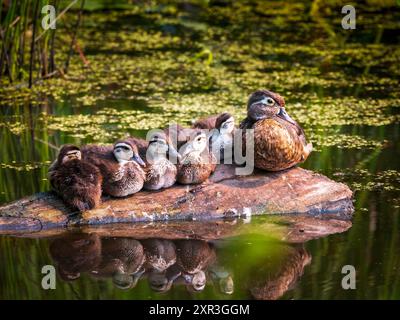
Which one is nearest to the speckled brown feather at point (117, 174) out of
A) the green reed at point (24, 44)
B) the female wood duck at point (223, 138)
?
the female wood duck at point (223, 138)

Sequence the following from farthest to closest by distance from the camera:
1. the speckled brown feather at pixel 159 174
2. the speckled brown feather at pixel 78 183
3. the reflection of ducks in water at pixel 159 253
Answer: the speckled brown feather at pixel 159 174 < the speckled brown feather at pixel 78 183 < the reflection of ducks in water at pixel 159 253

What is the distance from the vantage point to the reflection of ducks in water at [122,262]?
5812 mm

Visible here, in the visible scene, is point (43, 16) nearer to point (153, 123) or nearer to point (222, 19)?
point (153, 123)

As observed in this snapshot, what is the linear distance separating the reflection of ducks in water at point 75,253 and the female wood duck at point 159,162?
61 centimetres

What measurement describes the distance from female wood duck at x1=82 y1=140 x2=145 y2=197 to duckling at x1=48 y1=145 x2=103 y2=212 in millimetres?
83

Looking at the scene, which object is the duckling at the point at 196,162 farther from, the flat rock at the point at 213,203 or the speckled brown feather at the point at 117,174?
the speckled brown feather at the point at 117,174

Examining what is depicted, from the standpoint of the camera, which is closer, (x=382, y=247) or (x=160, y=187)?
(x=382, y=247)

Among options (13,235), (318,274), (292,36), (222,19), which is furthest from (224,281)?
(222,19)

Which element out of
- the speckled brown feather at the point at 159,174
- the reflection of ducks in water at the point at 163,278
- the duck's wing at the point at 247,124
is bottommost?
the reflection of ducks in water at the point at 163,278

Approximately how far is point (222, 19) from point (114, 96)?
4.38 metres

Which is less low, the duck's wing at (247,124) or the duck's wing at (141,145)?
the duck's wing at (247,124)

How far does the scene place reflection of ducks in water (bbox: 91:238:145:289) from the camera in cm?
581

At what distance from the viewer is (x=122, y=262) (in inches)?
239

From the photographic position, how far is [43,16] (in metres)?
9.88
